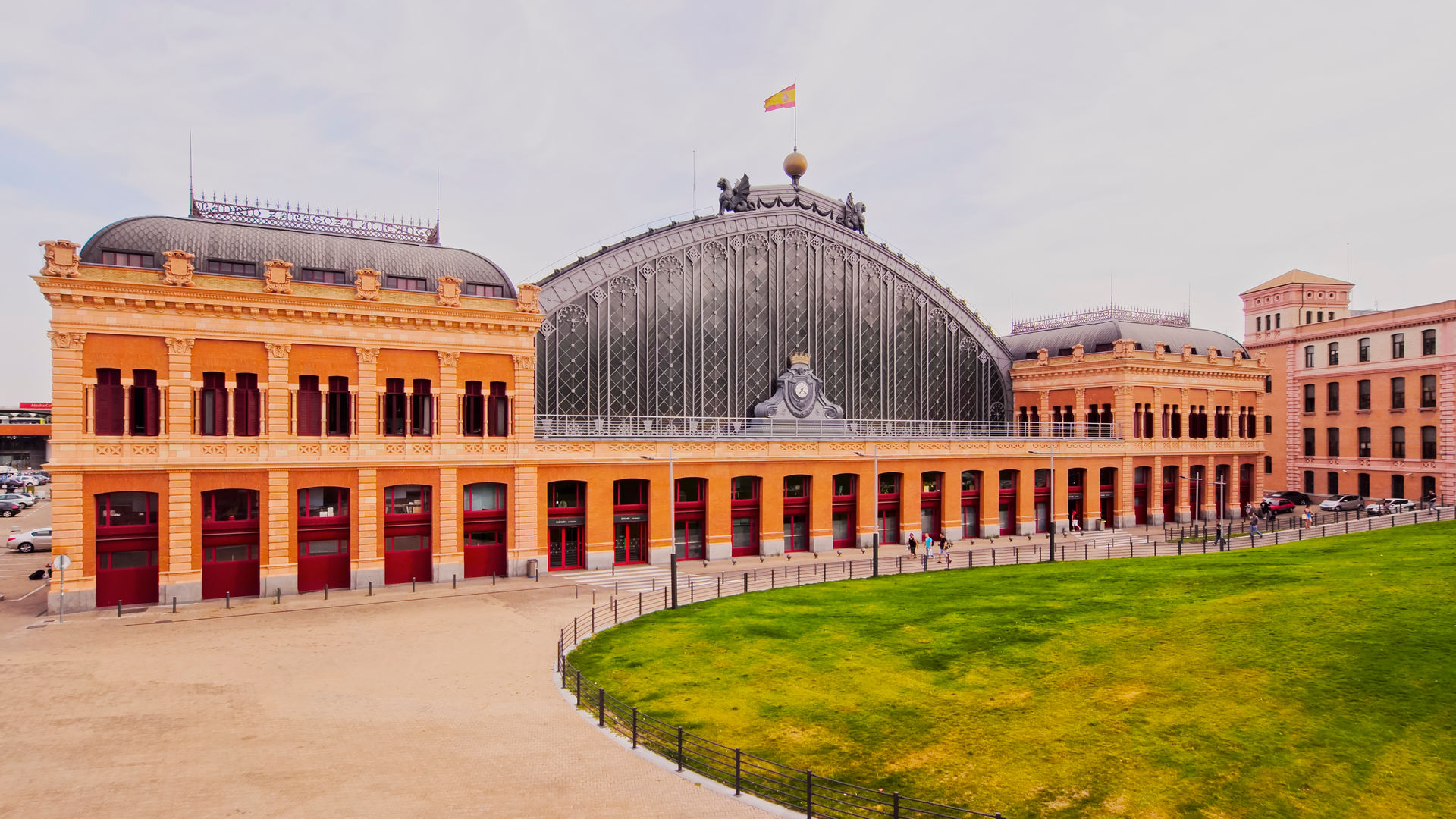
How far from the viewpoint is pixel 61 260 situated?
34.5m

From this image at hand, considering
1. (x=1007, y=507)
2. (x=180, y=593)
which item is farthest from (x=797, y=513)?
(x=180, y=593)

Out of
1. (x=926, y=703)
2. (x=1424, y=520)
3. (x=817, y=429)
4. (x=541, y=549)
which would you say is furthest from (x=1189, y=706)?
(x=1424, y=520)

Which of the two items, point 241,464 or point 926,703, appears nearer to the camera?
point 926,703

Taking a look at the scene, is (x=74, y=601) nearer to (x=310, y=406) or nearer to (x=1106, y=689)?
(x=310, y=406)

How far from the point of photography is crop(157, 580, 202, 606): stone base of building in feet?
119

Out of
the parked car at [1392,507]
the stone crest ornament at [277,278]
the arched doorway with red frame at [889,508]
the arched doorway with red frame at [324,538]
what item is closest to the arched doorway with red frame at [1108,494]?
the arched doorway with red frame at [889,508]

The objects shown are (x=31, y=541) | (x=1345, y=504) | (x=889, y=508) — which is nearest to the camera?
(x=31, y=541)

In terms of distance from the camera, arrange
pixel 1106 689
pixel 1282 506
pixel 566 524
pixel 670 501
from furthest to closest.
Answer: pixel 1282 506, pixel 670 501, pixel 566 524, pixel 1106 689

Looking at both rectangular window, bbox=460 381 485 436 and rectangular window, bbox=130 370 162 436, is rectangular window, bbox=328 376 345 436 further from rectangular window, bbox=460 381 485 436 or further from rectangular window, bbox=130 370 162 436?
rectangular window, bbox=130 370 162 436

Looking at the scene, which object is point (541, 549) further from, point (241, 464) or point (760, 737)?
point (760, 737)

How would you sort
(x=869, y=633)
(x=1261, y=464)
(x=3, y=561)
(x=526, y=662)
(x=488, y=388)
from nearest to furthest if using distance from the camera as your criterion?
(x=526, y=662) → (x=869, y=633) → (x=488, y=388) → (x=3, y=561) → (x=1261, y=464)

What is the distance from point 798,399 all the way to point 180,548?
36967mm

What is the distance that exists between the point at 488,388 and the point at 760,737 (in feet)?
93.7

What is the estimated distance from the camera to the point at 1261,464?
71.8 m
